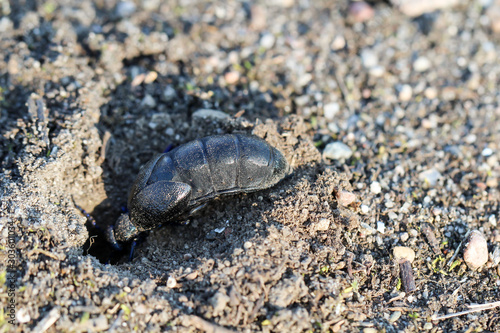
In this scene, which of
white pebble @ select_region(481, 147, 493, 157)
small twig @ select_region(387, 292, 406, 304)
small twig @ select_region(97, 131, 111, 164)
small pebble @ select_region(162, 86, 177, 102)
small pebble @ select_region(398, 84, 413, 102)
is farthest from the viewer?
small pebble @ select_region(398, 84, 413, 102)

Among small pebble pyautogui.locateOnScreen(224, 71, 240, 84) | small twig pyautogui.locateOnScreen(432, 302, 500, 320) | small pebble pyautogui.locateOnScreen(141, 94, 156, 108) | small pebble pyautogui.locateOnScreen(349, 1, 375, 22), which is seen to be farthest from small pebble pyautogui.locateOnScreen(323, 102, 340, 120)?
small twig pyautogui.locateOnScreen(432, 302, 500, 320)

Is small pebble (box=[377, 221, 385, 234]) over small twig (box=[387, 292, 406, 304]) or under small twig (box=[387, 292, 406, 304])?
over

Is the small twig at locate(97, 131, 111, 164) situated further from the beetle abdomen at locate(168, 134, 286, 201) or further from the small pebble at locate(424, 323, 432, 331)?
the small pebble at locate(424, 323, 432, 331)

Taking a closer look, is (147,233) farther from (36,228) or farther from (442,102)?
(442,102)

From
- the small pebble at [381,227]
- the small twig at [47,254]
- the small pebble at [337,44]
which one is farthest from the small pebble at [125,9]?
the small pebble at [381,227]

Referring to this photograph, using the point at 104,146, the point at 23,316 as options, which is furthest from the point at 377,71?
the point at 23,316

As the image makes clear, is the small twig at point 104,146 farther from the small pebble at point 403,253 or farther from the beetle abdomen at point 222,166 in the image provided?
the small pebble at point 403,253
